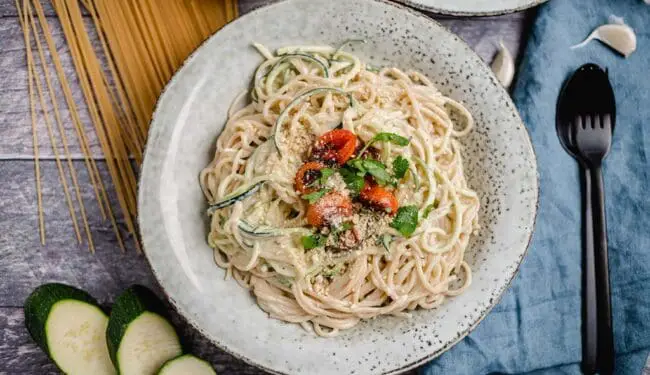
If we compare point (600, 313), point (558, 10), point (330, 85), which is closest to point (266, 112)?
point (330, 85)

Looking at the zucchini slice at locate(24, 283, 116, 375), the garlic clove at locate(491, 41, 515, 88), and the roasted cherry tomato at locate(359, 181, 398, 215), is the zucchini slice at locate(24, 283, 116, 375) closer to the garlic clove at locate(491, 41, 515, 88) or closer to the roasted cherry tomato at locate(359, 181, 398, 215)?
the roasted cherry tomato at locate(359, 181, 398, 215)

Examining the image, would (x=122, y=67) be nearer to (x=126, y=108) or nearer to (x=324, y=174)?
(x=126, y=108)

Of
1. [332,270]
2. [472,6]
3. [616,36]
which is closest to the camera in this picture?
[332,270]

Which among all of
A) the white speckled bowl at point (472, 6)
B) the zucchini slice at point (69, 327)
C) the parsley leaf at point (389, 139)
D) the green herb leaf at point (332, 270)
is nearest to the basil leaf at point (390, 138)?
the parsley leaf at point (389, 139)

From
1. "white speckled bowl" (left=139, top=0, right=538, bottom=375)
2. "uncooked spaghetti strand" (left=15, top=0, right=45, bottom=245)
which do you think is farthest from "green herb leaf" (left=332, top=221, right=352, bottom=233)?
"uncooked spaghetti strand" (left=15, top=0, right=45, bottom=245)

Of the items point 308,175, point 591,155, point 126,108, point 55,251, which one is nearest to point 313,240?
point 308,175

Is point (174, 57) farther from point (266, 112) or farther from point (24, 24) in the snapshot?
point (24, 24)
